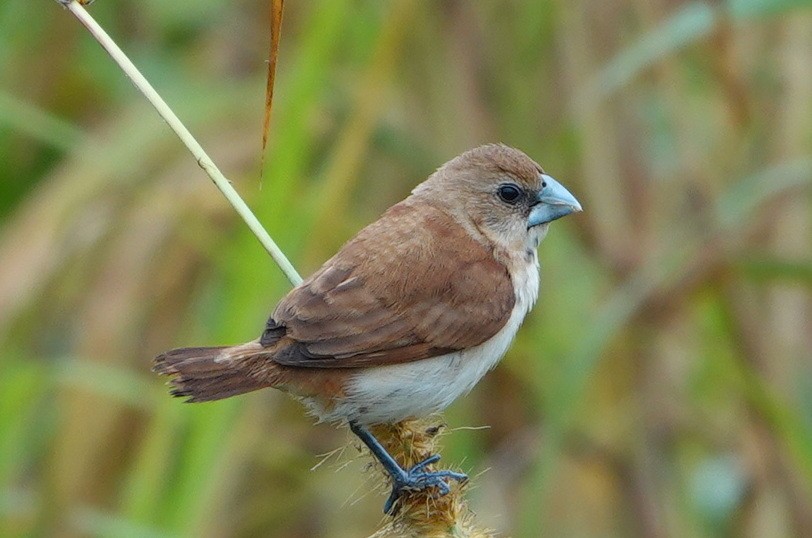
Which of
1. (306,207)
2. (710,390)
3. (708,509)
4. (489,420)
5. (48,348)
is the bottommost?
(708,509)

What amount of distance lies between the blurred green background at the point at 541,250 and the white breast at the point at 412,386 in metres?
0.82

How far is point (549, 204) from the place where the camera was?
385cm

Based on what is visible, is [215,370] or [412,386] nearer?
[215,370]

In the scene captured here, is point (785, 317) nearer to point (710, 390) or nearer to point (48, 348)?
point (710, 390)

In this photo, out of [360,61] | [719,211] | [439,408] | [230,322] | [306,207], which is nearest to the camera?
[439,408]

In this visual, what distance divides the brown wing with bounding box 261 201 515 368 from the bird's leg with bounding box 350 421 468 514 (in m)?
0.24

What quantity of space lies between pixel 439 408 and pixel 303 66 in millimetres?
1093

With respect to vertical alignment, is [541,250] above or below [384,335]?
above

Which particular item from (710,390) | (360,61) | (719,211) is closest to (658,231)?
(719,211)

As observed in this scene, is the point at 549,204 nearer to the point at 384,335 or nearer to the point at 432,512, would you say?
the point at 384,335

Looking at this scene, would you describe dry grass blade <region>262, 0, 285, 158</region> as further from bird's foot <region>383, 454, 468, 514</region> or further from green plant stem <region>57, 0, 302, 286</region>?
bird's foot <region>383, 454, 468, 514</region>

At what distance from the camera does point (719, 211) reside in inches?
174

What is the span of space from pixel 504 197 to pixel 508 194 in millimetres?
14

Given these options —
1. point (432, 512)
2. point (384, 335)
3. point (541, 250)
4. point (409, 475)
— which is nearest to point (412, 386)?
point (384, 335)
